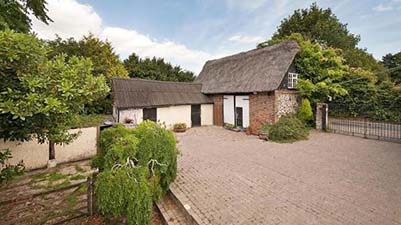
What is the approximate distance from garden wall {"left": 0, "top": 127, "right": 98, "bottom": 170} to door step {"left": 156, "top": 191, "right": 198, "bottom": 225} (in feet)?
18.1

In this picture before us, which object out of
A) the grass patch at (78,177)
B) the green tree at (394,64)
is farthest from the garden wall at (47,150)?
the green tree at (394,64)

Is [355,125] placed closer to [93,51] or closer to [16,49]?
[16,49]

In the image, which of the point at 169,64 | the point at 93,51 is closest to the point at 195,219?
A: the point at 93,51

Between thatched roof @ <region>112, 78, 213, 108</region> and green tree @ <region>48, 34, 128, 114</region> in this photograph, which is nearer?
thatched roof @ <region>112, 78, 213, 108</region>

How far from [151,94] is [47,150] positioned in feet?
31.1

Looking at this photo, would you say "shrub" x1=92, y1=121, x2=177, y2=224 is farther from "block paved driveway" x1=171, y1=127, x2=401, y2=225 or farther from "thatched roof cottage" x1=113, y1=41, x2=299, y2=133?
"thatched roof cottage" x1=113, y1=41, x2=299, y2=133

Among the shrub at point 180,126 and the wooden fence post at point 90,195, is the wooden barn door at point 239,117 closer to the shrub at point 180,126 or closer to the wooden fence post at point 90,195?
the shrub at point 180,126

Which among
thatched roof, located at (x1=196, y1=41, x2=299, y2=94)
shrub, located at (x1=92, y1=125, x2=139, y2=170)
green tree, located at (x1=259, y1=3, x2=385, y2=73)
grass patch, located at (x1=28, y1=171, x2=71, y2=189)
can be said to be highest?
green tree, located at (x1=259, y1=3, x2=385, y2=73)

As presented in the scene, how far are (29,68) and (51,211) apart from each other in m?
3.88

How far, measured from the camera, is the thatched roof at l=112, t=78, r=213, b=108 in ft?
51.3

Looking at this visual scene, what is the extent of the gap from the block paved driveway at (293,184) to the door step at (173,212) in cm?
15

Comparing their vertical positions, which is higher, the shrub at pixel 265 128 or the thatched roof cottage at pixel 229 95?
the thatched roof cottage at pixel 229 95

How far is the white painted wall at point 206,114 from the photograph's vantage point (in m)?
19.4

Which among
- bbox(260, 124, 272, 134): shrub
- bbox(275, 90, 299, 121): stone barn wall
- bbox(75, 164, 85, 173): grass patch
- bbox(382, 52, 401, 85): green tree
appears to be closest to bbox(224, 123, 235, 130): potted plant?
bbox(260, 124, 272, 134): shrub
